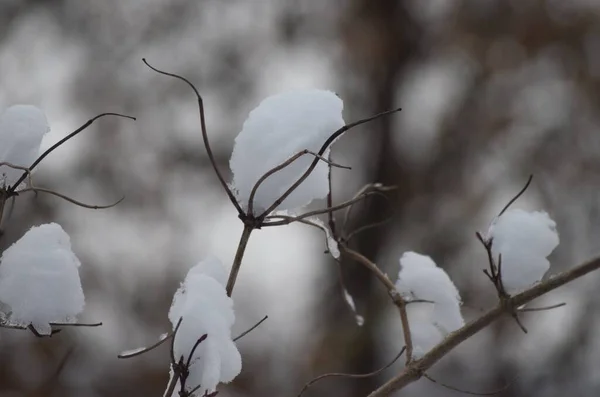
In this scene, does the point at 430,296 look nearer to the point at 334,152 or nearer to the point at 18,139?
the point at 18,139

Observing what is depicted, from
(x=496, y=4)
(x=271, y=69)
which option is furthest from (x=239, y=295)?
(x=496, y=4)

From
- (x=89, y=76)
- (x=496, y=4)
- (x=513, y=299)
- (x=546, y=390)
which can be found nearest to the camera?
(x=513, y=299)

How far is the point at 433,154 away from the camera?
2.87 m

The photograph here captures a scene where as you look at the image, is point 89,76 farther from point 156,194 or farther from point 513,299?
point 513,299

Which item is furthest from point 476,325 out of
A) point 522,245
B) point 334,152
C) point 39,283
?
point 334,152

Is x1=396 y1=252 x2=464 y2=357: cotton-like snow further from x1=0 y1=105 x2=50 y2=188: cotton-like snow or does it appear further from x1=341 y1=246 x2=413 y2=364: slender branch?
x1=0 y1=105 x2=50 y2=188: cotton-like snow

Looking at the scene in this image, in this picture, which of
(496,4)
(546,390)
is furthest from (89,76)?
(546,390)

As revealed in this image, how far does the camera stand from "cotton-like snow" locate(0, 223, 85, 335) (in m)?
0.32

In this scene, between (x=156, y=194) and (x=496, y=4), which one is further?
(x=156, y=194)

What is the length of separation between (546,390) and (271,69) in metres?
1.78

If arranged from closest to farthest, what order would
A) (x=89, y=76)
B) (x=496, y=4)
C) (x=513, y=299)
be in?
(x=513, y=299) → (x=496, y=4) → (x=89, y=76)

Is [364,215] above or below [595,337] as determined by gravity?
above

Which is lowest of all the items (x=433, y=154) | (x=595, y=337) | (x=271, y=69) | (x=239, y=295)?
(x=595, y=337)

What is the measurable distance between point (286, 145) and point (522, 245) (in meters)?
0.15
